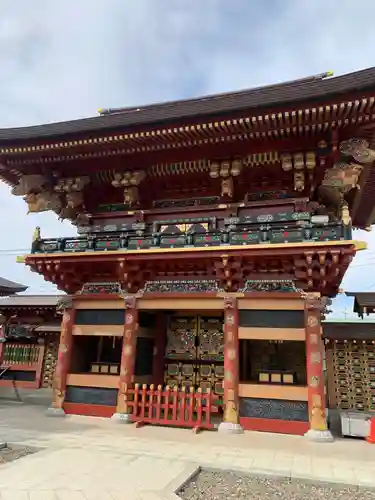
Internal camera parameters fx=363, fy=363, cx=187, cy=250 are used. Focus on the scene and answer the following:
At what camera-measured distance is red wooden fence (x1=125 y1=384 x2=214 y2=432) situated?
33.7 feet

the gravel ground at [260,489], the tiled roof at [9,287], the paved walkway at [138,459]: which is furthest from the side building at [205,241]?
the tiled roof at [9,287]

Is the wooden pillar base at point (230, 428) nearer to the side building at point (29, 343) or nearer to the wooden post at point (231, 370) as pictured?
the wooden post at point (231, 370)

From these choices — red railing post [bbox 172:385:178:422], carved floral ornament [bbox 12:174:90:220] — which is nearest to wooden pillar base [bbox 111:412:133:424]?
red railing post [bbox 172:385:178:422]

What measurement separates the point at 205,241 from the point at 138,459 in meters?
6.04

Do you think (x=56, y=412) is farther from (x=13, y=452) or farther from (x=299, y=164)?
(x=299, y=164)

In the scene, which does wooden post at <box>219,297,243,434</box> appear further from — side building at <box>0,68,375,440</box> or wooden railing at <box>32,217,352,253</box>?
wooden railing at <box>32,217,352,253</box>

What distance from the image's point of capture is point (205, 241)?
1096 cm

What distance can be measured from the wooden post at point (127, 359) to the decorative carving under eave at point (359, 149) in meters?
7.86

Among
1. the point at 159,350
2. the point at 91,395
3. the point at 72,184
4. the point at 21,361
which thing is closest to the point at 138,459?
the point at 91,395

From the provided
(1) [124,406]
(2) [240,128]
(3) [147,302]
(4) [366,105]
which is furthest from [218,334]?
(4) [366,105]

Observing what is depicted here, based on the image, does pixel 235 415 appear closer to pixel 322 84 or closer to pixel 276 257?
pixel 276 257

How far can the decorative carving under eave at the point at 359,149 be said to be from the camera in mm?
10102

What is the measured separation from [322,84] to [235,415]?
30.4 feet

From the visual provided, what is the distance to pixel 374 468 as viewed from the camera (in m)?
6.95
